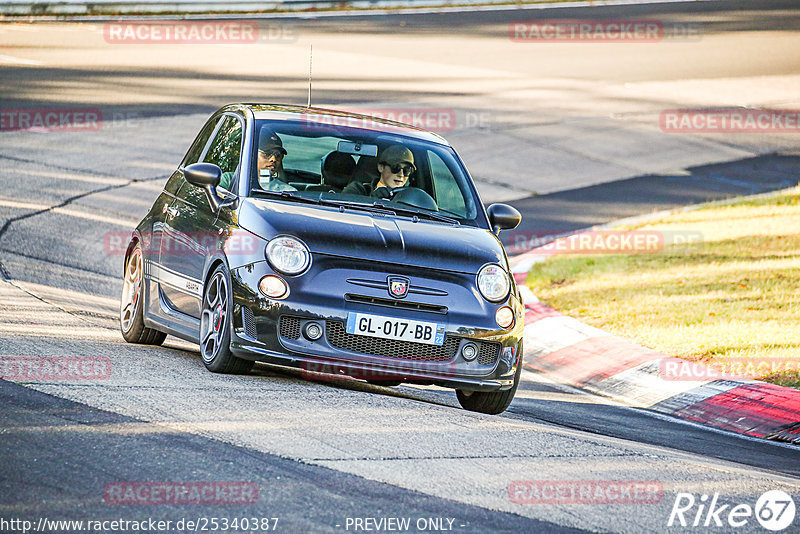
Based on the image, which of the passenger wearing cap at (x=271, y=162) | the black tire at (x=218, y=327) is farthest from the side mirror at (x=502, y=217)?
the black tire at (x=218, y=327)

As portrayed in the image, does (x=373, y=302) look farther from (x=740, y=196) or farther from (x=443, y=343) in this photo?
(x=740, y=196)

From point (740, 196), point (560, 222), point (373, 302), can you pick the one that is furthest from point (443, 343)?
point (740, 196)

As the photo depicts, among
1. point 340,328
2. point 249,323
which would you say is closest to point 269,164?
point 249,323

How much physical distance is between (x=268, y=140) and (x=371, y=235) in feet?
4.25

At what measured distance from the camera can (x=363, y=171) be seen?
28.0 feet

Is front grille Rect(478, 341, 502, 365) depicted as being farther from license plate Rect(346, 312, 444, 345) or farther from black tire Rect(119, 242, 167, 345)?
black tire Rect(119, 242, 167, 345)

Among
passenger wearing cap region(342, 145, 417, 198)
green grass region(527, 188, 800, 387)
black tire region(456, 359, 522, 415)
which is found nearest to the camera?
black tire region(456, 359, 522, 415)

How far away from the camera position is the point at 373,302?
23.9 feet

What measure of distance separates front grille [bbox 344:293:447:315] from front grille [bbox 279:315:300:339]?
32cm

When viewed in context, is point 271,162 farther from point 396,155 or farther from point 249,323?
point 249,323

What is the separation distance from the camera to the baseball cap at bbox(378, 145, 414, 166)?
858cm

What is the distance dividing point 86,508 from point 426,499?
1456 mm

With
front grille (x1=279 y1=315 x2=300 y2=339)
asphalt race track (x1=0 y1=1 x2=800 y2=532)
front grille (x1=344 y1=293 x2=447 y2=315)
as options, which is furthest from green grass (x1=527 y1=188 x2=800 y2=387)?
front grille (x1=279 y1=315 x2=300 y2=339)

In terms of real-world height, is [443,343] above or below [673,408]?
above
